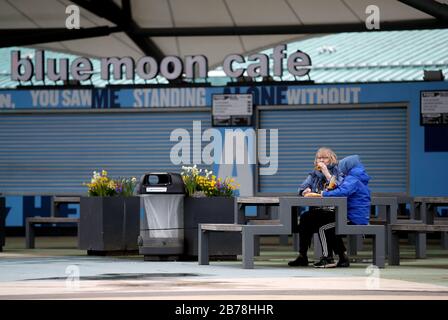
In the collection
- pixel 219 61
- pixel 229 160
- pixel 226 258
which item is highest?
pixel 219 61

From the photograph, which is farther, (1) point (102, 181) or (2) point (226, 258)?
(1) point (102, 181)

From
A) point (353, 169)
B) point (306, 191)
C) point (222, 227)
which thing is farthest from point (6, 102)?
point (353, 169)

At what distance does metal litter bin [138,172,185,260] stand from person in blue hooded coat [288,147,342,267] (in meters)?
1.87

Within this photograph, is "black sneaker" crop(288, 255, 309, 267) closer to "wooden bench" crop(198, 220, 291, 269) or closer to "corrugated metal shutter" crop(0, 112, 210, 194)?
"wooden bench" crop(198, 220, 291, 269)

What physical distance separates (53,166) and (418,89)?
Answer: 304 inches

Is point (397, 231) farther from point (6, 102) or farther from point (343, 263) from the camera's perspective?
point (6, 102)

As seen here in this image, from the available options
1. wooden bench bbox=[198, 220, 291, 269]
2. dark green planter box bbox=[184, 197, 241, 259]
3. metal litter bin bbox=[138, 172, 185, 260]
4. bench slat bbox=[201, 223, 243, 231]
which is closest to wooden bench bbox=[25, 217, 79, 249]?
A: metal litter bin bbox=[138, 172, 185, 260]

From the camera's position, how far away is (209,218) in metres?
16.3

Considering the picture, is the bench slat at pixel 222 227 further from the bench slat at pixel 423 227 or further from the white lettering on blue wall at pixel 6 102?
the white lettering on blue wall at pixel 6 102

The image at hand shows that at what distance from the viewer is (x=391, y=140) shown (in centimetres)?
2414

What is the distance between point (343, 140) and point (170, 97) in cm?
364
